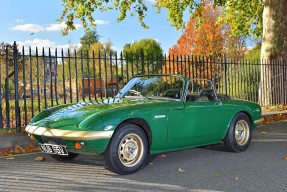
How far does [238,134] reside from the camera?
7172 mm

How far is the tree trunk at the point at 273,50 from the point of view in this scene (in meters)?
16.6

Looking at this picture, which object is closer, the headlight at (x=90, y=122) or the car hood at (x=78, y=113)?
the headlight at (x=90, y=122)

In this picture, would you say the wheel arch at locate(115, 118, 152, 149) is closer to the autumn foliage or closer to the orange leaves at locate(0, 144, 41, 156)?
the orange leaves at locate(0, 144, 41, 156)

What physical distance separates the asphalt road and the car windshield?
3.54 ft

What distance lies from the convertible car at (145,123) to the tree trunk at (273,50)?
9.85m

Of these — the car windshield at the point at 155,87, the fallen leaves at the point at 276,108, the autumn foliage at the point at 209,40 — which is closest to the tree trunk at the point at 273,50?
the fallen leaves at the point at 276,108

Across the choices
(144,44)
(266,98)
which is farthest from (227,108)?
(144,44)

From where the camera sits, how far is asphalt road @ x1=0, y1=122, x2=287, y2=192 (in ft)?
15.9

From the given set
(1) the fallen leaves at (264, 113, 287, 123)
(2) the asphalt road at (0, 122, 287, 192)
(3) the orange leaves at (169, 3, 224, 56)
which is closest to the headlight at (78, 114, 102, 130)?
(2) the asphalt road at (0, 122, 287, 192)

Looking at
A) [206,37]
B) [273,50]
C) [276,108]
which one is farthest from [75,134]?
[206,37]

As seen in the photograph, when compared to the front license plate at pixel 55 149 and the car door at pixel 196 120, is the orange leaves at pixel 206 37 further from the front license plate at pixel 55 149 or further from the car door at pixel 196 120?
the front license plate at pixel 55 149

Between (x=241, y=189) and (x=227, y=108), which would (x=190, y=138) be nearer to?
(x=227, y=108)

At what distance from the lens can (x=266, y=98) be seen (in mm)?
16766

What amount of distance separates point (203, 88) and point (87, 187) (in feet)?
9.79
